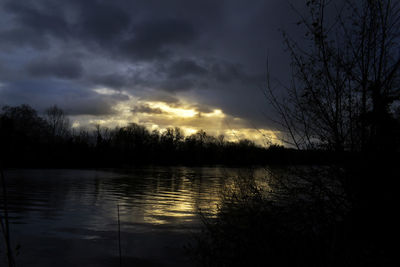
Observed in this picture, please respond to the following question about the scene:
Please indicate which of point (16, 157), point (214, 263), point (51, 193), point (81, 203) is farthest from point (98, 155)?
point (214, 263)

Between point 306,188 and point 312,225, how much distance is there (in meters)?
0.79

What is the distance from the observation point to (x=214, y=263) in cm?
648

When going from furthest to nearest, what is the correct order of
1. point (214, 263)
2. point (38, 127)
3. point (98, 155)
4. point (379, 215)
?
point (38, 127) < point (98, 155) < point (214, 263) < point (379, 215)

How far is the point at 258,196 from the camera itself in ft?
21.7

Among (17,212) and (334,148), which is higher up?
(334,148)

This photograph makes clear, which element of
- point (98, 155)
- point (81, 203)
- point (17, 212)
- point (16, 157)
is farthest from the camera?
point (98, 155)

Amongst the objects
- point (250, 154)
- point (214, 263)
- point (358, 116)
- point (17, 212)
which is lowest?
point (17, 212)

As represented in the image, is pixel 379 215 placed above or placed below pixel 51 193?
above

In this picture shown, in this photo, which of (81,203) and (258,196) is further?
Answer: (81,203)

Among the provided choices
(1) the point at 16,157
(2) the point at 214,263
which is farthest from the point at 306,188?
(1) the point at 16,157

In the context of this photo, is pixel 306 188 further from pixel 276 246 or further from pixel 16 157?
pixel 16 157

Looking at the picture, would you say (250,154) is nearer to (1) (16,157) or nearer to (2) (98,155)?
(1) (16,157)

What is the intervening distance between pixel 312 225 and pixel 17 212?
669 inches

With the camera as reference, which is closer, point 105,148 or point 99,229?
point 99,229
